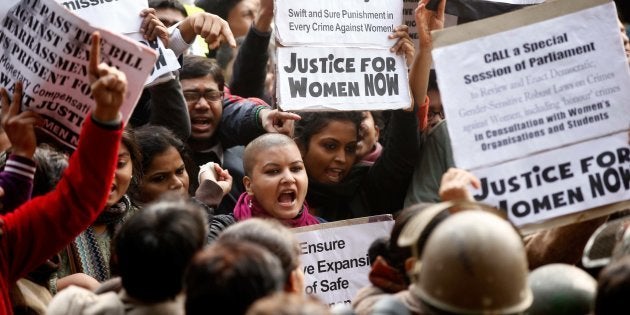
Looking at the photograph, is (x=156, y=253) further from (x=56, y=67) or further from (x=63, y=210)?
(x=56, y=67)

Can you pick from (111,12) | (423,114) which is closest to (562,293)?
(423,114)

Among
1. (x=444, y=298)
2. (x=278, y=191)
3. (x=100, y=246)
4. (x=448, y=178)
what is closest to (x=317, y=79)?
(x=278, y=191)

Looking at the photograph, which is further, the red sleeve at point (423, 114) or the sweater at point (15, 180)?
the red sleeve at point (423, 114)

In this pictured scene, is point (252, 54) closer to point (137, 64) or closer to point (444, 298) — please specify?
point (137, 64)

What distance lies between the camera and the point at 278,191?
5.57 metres

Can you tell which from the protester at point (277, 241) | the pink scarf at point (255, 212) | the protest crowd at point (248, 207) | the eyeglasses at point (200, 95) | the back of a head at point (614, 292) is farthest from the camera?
the eyeglasses at point (200, 95)

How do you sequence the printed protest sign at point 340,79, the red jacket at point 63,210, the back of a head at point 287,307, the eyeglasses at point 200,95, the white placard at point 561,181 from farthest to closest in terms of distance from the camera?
the eyeglasses at point 200,95, the printed protest sign at point 340,79, the white placard at point 561,181, the red jacket at point 63,210, the back of a head at point 287,307

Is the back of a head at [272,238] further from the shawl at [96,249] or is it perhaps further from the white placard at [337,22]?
the white placard at [337,22]

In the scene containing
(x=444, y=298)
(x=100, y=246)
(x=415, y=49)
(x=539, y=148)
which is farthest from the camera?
(x=415, y=49)

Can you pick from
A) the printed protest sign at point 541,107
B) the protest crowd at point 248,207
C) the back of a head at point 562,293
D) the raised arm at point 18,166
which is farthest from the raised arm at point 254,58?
the back of a head at point 562,293

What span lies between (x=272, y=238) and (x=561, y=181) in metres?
1.30

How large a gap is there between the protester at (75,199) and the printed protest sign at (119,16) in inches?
64.5

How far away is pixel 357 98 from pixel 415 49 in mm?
616

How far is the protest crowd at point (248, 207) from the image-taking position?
2926mm
